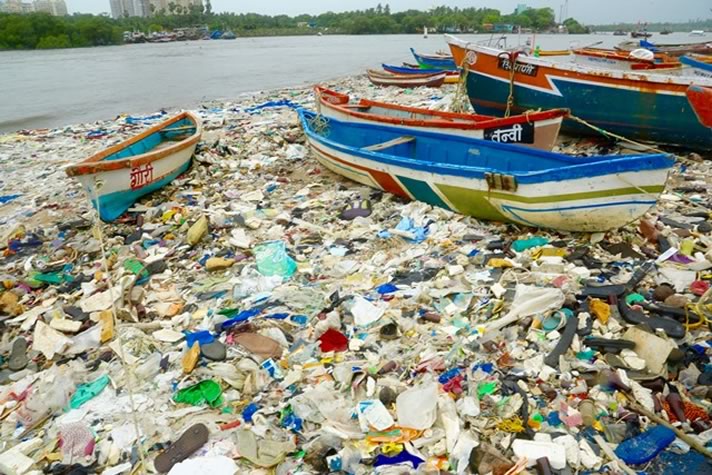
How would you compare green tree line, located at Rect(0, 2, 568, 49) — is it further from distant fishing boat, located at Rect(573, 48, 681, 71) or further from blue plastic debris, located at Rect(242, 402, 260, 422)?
blue plastic debris, located at Rect(242, 402, 260, 422)

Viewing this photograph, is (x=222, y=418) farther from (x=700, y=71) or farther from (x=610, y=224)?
(x=700, y=71)

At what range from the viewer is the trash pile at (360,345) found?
288cm

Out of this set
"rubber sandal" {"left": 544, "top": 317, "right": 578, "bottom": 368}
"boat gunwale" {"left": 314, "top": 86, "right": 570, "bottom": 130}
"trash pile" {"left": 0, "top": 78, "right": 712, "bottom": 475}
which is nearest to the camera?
"trash pile" {"left": 0, "top": 78, "right": 712, "bottom": 475}

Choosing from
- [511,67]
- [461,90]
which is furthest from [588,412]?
[461,90]

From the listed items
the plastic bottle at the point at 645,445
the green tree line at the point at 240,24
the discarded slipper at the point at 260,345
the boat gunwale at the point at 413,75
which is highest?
the green tree line at the point at 240,24

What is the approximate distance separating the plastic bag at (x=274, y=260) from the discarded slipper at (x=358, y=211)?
1.16 metres

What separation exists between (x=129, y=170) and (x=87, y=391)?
4112 mm

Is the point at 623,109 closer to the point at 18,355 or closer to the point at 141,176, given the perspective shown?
the point at 141,176

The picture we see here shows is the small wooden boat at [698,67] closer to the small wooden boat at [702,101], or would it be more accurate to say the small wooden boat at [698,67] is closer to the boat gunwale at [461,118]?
the small wooden boat at [702,101]

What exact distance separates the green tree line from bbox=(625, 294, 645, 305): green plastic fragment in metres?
47.0

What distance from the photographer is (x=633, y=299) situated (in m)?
3.94

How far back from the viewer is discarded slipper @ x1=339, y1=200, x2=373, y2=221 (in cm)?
658

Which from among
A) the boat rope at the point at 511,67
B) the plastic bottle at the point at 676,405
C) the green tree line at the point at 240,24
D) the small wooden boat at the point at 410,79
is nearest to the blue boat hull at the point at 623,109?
the boat rope at the point at 511,67

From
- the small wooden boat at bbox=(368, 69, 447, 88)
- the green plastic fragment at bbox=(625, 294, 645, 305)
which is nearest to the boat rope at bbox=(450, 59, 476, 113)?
the green plastic fragment at bbox=(625, 294, 645, 305)
